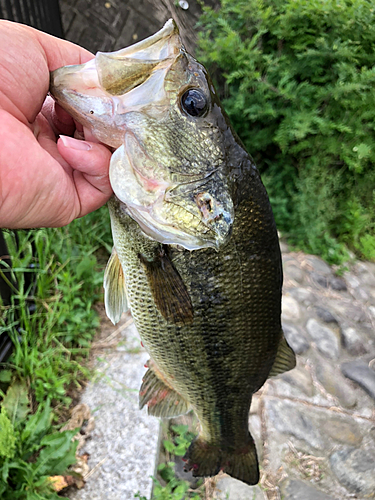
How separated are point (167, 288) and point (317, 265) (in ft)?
10.4

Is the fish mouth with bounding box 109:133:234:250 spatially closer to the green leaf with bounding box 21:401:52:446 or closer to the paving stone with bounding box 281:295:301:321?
the green leaf with bounding box 21:401:52:446

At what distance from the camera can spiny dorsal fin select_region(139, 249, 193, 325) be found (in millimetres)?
1148

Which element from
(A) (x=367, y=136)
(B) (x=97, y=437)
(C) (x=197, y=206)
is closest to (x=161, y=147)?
(C) (x=197, y=206)

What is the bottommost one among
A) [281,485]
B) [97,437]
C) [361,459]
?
[97,437]

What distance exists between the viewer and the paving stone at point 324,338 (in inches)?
118

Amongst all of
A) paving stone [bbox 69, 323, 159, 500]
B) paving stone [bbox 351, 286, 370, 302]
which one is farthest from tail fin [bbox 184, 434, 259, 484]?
paving stone [bbox 351, 286, 370, 302]

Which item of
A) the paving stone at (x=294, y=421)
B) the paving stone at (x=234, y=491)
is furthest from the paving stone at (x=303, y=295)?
the paving stone at (x=234, y=491)

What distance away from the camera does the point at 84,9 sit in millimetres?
3318

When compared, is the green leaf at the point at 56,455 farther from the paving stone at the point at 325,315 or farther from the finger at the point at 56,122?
the paving stone at the point at 325,315

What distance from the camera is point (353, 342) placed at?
10.1 feet

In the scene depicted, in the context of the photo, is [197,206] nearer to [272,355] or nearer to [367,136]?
[272,355]

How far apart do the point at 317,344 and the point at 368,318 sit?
0.76m

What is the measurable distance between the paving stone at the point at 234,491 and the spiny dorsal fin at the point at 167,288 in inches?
58.0

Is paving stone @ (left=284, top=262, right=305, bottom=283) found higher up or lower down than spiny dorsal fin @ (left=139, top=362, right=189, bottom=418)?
lower down
